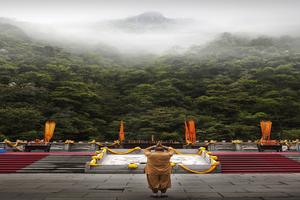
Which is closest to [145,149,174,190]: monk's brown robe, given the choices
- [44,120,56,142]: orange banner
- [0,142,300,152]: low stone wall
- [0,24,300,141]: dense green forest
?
[0,142,300,152]: low stone wall

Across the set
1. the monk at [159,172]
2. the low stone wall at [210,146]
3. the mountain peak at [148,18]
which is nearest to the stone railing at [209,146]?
the low stone wall at [210,146]

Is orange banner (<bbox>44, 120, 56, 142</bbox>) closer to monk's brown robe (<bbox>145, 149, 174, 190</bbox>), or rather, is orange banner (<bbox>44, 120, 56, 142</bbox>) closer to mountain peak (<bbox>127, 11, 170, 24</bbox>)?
monk's brown robe (<bbox>145, 149, 174, 190</bbox>)

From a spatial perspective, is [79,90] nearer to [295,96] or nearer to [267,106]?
[267,106]

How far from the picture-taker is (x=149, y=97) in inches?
1292

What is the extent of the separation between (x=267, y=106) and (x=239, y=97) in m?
3.21

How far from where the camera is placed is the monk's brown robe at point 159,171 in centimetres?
696

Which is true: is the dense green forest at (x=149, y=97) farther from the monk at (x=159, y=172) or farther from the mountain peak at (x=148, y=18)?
the mountain peak at (x=148, y=18)

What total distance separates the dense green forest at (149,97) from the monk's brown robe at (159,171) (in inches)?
781

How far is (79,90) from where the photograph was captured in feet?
106

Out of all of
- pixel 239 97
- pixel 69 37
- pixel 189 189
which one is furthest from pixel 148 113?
pixel 69 37

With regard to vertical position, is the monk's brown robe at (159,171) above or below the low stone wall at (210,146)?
above

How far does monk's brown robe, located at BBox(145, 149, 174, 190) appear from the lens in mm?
6965

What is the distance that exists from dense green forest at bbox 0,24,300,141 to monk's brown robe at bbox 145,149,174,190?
19.8m

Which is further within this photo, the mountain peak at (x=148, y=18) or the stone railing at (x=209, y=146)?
the mountain peak at (x=148, y=18)
